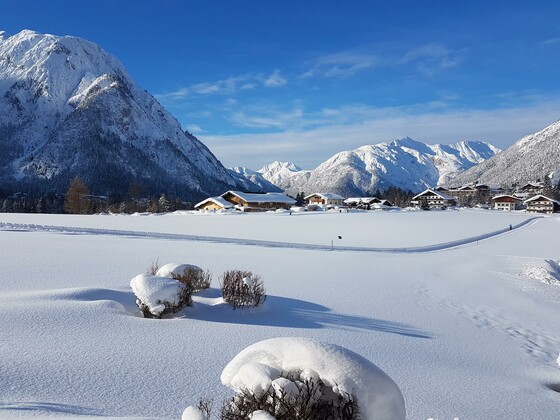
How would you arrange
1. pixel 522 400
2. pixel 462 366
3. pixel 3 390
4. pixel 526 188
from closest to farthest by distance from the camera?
pixel 3 390, pixel 522 400, pixel 462 366, pixel 526 188

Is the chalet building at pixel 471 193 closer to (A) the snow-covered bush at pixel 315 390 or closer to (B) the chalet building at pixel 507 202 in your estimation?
(B) the chalet building at pixel 507 202

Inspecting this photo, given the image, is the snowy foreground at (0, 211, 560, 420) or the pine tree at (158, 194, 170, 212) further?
the pine tree at (158, 194, 170, 212)

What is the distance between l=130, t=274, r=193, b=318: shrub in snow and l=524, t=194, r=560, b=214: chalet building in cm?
12870

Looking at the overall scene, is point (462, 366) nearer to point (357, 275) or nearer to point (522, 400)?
point (522, 400)

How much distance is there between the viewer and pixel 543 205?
11644 centimetres

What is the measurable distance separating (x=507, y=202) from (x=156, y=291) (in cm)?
14687

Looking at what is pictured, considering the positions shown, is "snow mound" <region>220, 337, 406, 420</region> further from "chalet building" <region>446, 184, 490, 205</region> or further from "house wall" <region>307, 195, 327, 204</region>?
"chalet building" <region>446, 184, 490, 205</region>

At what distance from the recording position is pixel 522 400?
6.99m

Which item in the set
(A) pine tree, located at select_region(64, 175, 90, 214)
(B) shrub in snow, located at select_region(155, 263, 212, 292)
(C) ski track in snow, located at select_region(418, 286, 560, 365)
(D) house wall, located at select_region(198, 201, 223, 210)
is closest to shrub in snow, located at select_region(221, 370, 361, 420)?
(C) ski track in snow, located at select_region(418, 286, 560, 365)

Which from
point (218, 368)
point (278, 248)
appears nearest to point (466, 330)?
point (218, 368)

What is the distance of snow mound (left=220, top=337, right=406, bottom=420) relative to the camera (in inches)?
152

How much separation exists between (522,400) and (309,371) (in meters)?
5.10


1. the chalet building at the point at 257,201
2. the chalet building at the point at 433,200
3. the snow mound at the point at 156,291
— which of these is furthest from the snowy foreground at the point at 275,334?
the chalet building at the point at 433,200

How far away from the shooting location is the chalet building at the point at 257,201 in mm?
102688
